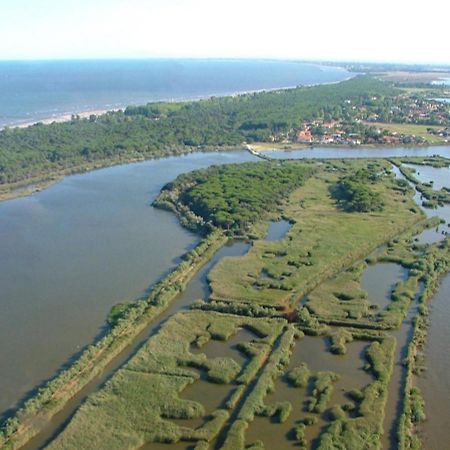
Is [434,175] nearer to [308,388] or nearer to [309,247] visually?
[309,247]

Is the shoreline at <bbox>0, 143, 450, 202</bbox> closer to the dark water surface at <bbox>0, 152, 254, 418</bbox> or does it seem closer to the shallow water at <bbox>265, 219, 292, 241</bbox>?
the dark water surface at <bbox>0, 152, 254, 418</bbox>

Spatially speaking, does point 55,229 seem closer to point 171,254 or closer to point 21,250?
point 21,250

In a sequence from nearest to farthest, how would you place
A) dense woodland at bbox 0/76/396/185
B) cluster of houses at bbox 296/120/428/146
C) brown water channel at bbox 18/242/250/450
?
brown water channel at bbox 18/242/250/450
dense woodland at bbox 0/76/396/185
cluster of houses at bbox 296/120/428/146

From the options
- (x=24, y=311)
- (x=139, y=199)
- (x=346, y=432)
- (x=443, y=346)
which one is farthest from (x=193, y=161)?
(x=346, y=432)

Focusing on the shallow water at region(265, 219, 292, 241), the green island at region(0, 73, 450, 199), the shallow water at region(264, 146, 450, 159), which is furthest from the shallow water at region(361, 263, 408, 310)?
the shallow water at region(264, 146, 450, 159)

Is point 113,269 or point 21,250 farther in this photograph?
point 21,250

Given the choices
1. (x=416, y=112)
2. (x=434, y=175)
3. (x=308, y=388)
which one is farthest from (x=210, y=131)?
(x=308, y=388)
